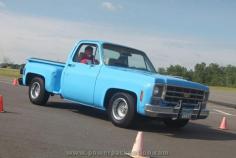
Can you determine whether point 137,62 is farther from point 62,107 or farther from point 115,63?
point 62,107

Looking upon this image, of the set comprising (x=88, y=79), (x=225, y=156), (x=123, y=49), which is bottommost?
(x=225, y=156)

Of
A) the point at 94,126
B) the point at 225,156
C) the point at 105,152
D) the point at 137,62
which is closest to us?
the point at 105,152

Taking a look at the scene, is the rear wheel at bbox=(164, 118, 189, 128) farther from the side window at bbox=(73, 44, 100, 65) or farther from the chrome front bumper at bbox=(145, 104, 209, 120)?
the side window at bbox=(73, 44, 100, 65)

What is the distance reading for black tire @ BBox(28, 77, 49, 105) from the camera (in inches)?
556

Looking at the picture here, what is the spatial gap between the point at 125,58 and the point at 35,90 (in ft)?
10.5

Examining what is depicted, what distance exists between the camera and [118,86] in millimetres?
11391

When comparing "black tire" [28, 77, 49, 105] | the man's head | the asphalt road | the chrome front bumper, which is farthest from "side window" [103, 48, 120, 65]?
"black tire" [28, 77, 49, 105]

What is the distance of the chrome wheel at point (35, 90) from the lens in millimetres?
14365

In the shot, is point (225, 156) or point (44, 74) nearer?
point (225, 156)

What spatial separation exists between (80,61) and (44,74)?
1446 mm

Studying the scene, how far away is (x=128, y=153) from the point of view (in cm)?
825

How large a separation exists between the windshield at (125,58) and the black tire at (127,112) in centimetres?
122

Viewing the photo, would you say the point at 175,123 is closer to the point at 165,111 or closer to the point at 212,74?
the point at 165,111

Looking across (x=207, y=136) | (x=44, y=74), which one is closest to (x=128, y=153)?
(x=207, y=136)
